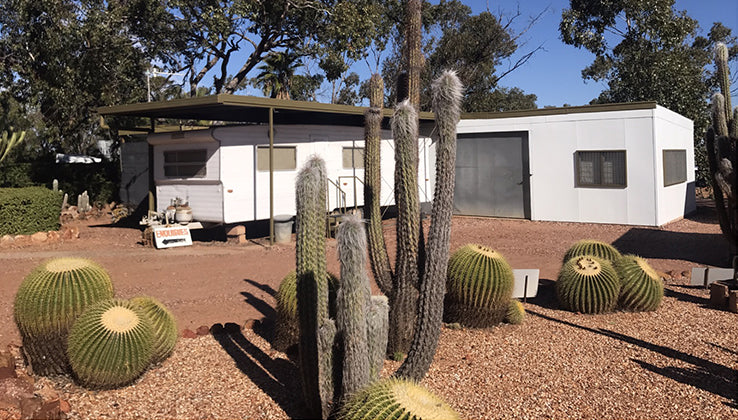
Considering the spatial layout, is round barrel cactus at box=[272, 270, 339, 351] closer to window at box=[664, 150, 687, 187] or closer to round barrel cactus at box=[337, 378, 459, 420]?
round barrel cactus at box=[337, 378, 459, 420]

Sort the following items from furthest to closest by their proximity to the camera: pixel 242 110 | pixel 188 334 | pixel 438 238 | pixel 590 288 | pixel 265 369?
pixel 242 110 < pixel 590 288 < pixel 188 334 < pixel 265 369 < pixel 438 238

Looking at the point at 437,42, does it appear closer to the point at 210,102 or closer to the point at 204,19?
the point at 204,19

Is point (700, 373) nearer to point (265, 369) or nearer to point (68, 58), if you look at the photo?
point (265, 369)

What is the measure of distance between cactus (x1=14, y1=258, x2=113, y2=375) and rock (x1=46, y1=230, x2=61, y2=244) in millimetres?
9015

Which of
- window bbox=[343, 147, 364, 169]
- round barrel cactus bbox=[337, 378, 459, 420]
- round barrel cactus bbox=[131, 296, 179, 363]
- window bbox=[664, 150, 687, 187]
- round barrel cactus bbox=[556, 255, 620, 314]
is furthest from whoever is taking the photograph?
window bbox=[664, 150, 687, 187]

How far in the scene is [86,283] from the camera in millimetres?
5312

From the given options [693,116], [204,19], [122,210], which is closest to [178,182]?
[122,210]

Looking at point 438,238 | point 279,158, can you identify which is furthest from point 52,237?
point 438,238

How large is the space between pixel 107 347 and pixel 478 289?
3679 mm

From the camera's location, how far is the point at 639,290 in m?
7.32

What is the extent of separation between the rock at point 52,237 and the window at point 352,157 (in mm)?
6969

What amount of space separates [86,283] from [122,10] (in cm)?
1637

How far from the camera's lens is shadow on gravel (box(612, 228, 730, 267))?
11.2 m

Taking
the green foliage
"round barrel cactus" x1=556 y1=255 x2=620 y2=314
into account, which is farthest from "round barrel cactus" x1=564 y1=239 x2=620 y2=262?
the green foliage
